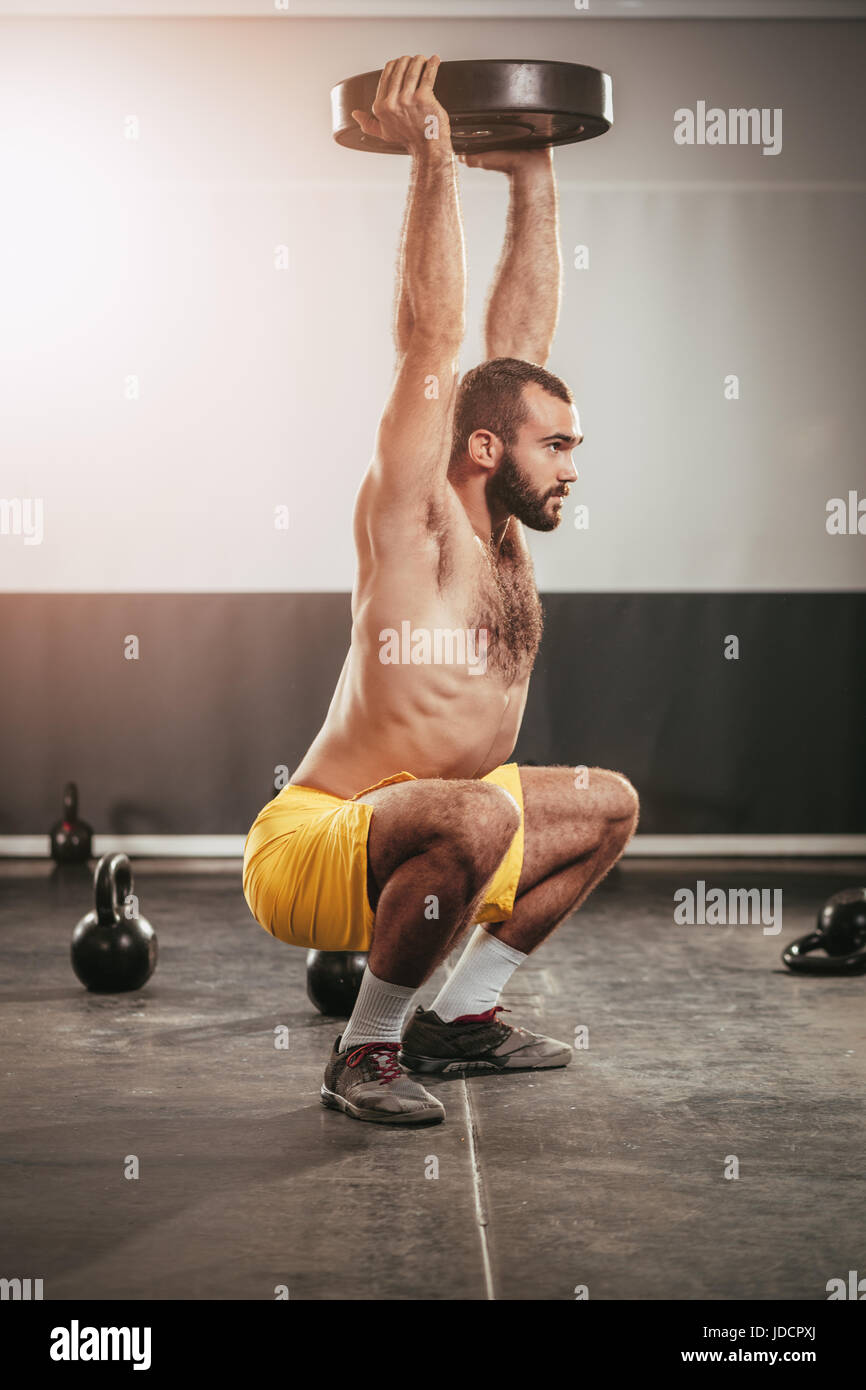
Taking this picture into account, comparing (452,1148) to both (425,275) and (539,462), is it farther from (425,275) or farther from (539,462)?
(425,275)

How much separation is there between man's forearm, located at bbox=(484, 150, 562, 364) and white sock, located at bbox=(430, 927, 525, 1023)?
1.17m

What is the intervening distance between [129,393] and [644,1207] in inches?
169

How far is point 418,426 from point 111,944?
1.56 m

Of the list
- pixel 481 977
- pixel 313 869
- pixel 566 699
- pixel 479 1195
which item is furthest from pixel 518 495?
pixel 566 699

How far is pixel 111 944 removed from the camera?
3363 mm

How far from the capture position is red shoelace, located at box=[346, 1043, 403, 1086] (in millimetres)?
2500

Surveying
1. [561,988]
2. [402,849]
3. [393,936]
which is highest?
[402,849]

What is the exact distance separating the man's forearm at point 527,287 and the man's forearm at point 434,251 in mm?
416

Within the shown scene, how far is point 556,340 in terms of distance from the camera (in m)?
5.60

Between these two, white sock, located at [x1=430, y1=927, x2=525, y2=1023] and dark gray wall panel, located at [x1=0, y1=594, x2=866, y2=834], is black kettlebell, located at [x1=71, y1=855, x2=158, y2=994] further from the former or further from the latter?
dark gray wall panel, located at [x1=0, y1=594, x2=866, y2=834]

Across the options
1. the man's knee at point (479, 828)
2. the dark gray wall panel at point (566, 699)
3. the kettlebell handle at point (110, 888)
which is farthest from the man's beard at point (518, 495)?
the dark gray wall panel at point (566, 699)

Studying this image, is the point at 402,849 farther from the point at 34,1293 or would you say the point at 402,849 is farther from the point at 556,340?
the point at 556,340

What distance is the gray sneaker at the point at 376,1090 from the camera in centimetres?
244

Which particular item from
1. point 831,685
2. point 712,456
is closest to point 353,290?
point 712,456
